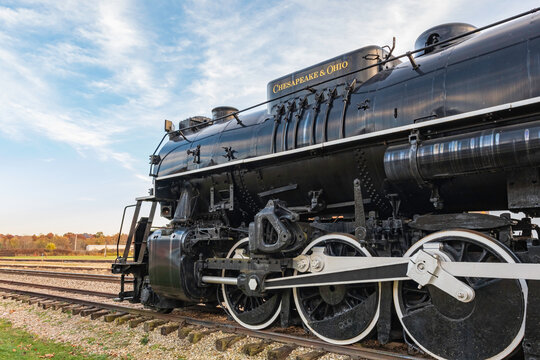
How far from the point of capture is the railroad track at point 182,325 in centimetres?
443

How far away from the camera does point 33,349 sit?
589cm

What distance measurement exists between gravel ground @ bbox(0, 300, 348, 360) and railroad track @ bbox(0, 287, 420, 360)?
0.37 feet

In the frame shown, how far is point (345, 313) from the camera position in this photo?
15.4 feet

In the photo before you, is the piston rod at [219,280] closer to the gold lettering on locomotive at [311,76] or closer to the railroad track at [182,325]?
the railroad track at [182,325]

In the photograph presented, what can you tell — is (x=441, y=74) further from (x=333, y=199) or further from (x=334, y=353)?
(x=334, y=353)

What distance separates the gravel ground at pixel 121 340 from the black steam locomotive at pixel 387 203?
724 millimetres

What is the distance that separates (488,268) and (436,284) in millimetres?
506

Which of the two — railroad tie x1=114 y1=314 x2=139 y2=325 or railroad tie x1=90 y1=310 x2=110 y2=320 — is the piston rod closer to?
railroad tie x1=114 y1=314 x2=139 y2=325

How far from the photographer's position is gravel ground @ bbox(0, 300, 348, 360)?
510cm

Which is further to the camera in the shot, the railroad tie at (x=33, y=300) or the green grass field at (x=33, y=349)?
the railroad tie at (x=33, y=300)

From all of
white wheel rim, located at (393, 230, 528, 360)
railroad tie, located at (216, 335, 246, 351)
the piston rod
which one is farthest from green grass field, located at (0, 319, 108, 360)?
white wheel rim, located at (393, 230, 528, 360)

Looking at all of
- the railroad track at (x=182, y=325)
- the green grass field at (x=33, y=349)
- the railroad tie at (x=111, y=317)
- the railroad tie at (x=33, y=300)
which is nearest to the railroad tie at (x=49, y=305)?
the railroad track at (x=182, y=325)

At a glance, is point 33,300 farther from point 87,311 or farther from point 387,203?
point 387,203

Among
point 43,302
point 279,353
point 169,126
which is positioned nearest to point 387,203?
point 279,353
